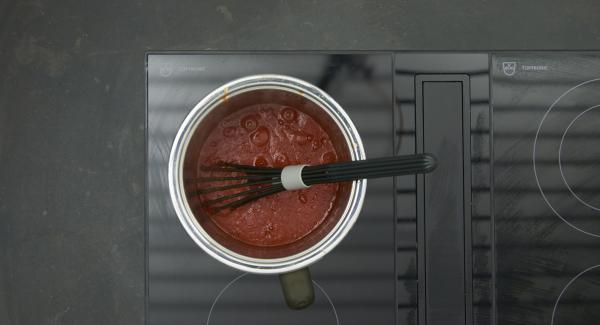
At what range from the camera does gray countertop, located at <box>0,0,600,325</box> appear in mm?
722

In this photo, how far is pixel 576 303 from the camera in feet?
2.33

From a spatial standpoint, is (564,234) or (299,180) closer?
(299,180)

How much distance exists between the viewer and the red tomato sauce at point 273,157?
646mm

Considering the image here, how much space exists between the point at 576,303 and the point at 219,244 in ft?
1.60

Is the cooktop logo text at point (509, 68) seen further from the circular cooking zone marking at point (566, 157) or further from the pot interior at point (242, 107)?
the pot interior at point (242, 107)

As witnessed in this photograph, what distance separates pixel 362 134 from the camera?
69 centimetres

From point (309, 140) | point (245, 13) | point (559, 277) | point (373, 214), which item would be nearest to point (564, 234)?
point (559, 277)

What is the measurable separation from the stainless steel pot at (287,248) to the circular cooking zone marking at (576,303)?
35 centimetres

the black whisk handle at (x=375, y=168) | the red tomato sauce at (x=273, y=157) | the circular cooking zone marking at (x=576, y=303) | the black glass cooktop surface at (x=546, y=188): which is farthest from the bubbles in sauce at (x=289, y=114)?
the circular cooking zone marking at (x=576, y=303)

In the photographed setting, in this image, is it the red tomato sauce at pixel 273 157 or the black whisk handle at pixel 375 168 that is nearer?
the black whisk handle at pixel 375 168

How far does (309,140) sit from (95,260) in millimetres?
342

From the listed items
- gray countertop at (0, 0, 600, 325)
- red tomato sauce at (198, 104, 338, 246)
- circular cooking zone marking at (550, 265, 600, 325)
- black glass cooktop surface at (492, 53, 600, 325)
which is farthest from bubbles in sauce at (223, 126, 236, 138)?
circular cooking zone marking at (550, 265, 600, 325)

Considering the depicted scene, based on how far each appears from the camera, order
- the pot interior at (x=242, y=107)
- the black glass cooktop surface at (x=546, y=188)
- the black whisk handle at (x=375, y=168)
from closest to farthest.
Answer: the black whisk handle at (x=375, y=168), the pot interior at (x=242, y=107), the black glass cooktop surface at (x=546, y=188)

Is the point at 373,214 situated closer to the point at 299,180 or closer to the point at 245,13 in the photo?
the point at 299,180
